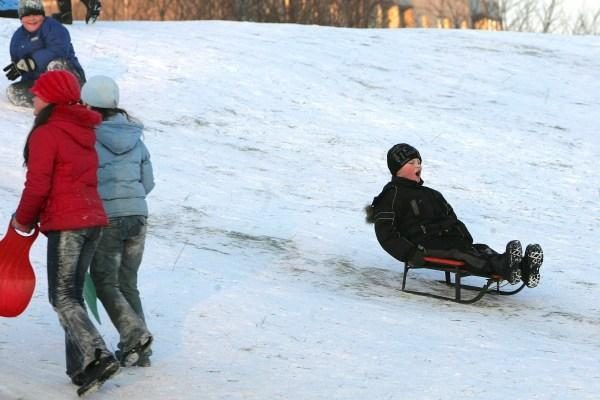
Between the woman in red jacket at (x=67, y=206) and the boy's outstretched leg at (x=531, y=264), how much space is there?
3.64 m

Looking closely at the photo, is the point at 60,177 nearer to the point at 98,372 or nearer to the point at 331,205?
the point at 98,372

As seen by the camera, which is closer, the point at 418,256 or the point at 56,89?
the point at 56,89

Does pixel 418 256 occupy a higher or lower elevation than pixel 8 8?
lower

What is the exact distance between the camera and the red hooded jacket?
485 centimetres

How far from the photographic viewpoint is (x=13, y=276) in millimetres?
5168

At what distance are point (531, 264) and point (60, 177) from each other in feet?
12.9

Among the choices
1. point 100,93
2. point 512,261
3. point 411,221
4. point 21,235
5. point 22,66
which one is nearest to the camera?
point 21,235

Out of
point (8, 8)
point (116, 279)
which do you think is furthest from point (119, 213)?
point (8, 8)

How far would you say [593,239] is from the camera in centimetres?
1018

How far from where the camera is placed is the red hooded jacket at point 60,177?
15.9 feet

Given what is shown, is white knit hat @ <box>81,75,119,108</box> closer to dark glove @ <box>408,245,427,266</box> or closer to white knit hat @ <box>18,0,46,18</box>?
dark glove @ <box>408,245,427,266</box>

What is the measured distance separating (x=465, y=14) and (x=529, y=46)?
115 feet

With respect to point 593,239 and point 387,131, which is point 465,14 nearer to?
point 387,131

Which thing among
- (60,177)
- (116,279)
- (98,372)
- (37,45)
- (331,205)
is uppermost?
(60,177)
